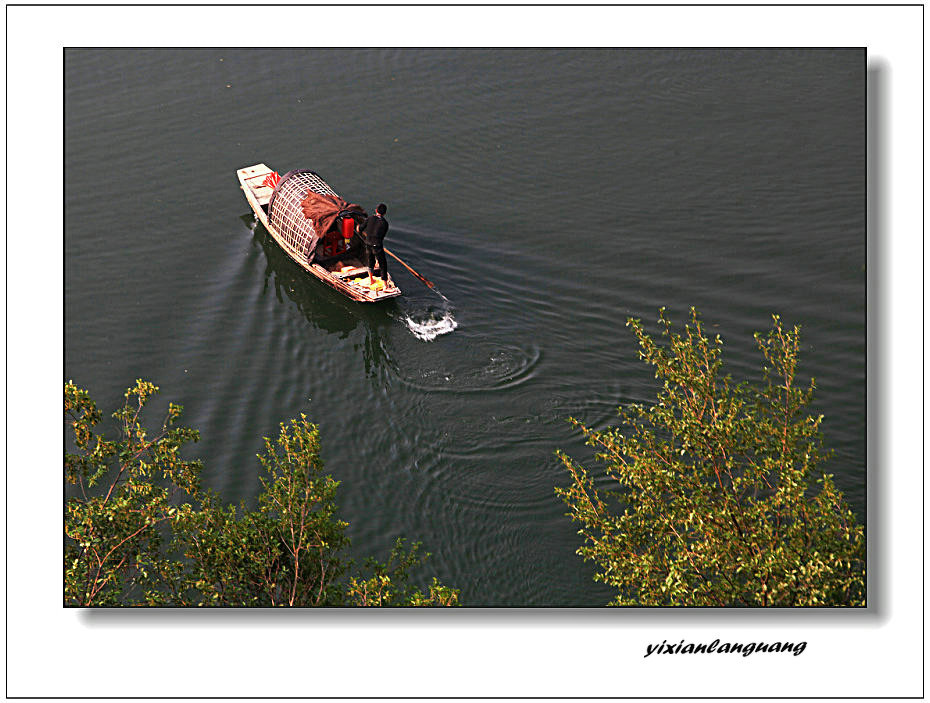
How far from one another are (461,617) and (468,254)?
42.0ft

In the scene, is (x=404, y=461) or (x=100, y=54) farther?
(x=100, y=54)

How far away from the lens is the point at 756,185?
24484 mm

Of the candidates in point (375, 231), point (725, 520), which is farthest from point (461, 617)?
point (375, 231)

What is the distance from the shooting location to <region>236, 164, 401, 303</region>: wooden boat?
2181 centimetres

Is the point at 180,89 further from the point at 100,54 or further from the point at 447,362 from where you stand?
the point at 447,362

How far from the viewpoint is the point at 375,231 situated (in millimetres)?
21250

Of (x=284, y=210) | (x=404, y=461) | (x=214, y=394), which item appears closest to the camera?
(x=404, y=461)

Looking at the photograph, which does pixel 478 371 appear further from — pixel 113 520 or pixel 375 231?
pixel 113 520

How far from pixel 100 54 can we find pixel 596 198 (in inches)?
537

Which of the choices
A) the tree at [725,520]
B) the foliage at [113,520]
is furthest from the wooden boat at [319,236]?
the tree at [725,520]

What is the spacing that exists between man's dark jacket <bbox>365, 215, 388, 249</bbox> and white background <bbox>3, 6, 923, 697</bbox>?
9167 millimetres

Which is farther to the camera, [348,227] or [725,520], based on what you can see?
[348,227]
